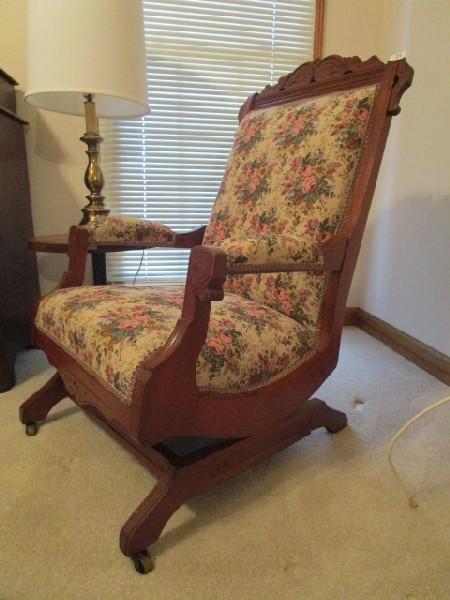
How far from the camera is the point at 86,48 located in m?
1.30

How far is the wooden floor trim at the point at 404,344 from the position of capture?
1.58 metres

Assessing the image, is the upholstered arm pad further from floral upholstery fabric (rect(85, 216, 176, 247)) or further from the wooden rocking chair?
floral upholstery fabric (rect(85, 216, 176, 247))

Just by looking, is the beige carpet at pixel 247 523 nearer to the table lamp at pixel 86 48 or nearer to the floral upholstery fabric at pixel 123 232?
the floral upholstery fabric at pixel 123 232

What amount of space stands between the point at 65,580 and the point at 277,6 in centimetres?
218

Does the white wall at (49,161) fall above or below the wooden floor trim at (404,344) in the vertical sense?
above

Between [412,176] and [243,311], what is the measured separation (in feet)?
3.96

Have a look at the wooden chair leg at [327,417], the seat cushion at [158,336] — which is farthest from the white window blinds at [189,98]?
the wooden chair leg at [327,417]

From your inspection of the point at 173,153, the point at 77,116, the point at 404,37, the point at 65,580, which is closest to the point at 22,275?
the point at 77,116

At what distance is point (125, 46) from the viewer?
1.36 m

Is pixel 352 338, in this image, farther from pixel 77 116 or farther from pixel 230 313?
pixel 77 116

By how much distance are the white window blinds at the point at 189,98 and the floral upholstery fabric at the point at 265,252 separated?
4.15 ft

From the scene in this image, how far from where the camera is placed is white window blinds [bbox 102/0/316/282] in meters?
1.80

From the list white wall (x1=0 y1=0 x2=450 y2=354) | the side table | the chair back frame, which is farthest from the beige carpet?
white wall (x1=0 y1=0 x2=450 y2=354)

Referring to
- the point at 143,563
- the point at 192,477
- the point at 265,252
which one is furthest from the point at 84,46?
the point at 143,563
